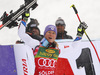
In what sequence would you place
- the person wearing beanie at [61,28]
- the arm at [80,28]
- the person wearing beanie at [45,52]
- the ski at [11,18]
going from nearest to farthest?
the person wearing beanie at [45,52], the arm at [80,28], the ski at [11,18], the person wearing beanie at [61,28]

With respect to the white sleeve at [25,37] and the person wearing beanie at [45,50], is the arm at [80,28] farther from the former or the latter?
the white sleeve at [25,37]

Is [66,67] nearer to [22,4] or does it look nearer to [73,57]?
[73,57]

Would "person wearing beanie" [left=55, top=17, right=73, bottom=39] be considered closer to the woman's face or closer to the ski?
the ski

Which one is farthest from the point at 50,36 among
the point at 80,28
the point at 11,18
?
the point at 11,18

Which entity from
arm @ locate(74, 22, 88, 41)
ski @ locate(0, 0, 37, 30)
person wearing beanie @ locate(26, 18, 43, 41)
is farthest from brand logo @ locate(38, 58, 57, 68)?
person wearing beanie @ locate(26, 18, 43, 41)

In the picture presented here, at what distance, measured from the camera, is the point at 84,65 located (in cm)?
520

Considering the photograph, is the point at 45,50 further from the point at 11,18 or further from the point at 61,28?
the point at 61,28

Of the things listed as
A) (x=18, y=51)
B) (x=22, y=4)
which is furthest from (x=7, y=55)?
(x=22, y=4)

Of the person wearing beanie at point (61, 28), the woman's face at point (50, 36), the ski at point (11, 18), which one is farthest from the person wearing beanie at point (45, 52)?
the person wearing beanie at point (61, 28)

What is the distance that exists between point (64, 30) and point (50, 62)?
2.06 metres

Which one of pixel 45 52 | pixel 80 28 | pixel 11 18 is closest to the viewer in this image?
pixel 45 52

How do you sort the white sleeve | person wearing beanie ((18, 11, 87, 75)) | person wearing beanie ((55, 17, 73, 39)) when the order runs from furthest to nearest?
person wearing beanie ((55, 17, 73, 39)), person wearing beanie ((18, 11, 87, 75)), the white sleeve

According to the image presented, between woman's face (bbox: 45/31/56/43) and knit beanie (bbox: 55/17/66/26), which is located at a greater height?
knit beanie (bbox: 55/17/66/26)

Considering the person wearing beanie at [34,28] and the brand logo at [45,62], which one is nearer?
the brand logo at [45,62]
